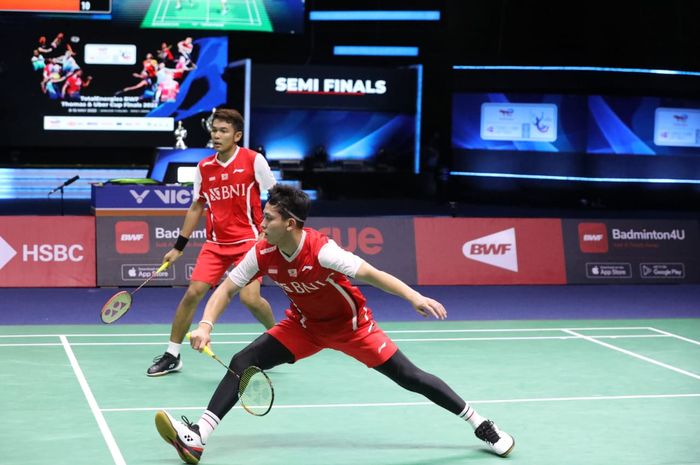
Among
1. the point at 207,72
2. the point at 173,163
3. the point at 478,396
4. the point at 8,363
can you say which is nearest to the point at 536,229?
the point at 478,396

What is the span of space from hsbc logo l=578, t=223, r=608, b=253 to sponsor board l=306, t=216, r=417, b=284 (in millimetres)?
2480

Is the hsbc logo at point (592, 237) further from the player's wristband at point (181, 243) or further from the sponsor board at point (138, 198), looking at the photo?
the player's wristband at point (181, 243)

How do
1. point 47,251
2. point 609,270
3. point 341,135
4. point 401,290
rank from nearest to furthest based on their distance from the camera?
point 401,290, point 47,251, point 609,270, point 341,135

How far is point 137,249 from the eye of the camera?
14.2m

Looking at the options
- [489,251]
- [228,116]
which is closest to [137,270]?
[489,251]

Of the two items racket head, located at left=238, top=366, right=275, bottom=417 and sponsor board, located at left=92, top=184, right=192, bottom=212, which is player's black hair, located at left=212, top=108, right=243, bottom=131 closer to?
racket head, located at left=238, top=366, right=275, bottom=417

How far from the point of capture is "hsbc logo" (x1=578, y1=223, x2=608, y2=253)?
15.4 m

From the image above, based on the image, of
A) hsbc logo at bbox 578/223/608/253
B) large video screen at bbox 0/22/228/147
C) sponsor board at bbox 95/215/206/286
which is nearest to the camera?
sponsor board at bbox 95/215/206/286

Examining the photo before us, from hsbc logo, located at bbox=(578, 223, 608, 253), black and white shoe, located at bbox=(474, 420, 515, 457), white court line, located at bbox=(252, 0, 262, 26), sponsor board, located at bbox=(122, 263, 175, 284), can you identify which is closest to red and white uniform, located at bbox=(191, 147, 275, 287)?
black and white shoe, located at bbox=(474, 420, 515, 457)

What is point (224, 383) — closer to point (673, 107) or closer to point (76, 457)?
point (76, 457)

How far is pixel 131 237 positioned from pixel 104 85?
47.0 feet

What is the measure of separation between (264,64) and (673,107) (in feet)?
33.7

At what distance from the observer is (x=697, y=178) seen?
27.4m

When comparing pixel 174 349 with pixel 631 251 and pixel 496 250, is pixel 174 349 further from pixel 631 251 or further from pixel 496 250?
pixel 631 251
